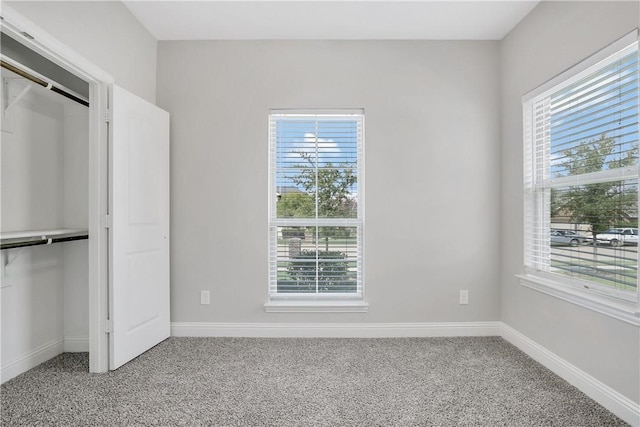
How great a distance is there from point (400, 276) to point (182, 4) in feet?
9.30

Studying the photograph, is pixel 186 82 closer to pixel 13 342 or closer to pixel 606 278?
pixel 13 342

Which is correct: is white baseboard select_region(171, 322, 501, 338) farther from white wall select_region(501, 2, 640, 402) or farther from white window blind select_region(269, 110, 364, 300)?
white wall select_region(501, 2, 640, 402)

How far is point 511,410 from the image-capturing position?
1967 millimetres

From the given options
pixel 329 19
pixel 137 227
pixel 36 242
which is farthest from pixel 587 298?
pixel 36 242

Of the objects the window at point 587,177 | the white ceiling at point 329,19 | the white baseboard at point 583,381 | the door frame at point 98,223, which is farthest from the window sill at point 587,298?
the door frame at point 98,223

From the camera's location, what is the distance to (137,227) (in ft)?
Result: 8.67

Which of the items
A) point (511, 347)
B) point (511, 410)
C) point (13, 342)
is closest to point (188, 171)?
point (13, 342)

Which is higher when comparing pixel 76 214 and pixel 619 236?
pixel 76 214

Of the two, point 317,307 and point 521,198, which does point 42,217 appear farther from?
point 521,198

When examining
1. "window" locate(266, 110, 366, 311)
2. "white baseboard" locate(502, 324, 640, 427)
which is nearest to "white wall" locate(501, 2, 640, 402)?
"white baseboard" locate(502, 324, 640, 427)

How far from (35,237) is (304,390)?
196cm

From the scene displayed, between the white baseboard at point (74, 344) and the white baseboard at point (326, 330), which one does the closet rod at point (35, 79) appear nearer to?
the white baseboard at point (74, 344)

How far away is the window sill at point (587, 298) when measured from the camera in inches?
72.6

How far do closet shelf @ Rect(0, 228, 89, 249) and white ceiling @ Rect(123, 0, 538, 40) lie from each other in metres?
1.76
